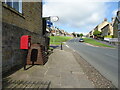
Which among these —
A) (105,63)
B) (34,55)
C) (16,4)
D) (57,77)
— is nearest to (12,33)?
(34,55)

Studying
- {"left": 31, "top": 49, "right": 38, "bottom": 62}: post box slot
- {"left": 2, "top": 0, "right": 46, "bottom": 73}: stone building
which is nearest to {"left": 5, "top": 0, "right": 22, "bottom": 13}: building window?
{"left": 2, "top": 0, "right": 46, "bottom": 73}: stone building

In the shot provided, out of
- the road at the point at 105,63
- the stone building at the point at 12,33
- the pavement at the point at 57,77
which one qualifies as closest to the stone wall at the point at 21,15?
the stone building at the point at 12,33

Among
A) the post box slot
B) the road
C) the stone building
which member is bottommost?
the road

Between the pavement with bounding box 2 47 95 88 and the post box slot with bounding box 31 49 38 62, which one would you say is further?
the post box slot with bounding box 31 49 38 62

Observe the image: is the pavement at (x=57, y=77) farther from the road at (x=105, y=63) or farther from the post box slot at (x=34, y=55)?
the road at (x=105, y=63)

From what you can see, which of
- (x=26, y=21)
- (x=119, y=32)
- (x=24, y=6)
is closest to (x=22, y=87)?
(x=26, y=21)

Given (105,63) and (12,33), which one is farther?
(105,63)

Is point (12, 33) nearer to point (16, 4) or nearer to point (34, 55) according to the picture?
point (34, 55)

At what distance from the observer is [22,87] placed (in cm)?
299

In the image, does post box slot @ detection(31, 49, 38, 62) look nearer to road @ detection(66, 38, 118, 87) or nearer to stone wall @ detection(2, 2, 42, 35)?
stone wall @ detection(2, 2, 42, 35)

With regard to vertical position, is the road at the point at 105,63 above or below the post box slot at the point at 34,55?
below

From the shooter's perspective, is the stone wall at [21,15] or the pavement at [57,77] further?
the stone wall at [21,15]

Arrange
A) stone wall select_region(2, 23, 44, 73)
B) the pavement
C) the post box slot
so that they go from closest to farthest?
the pavement, stone wall select_region(2, 23, 44, 73), the post box slot

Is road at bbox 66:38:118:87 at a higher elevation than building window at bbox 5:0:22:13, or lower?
lower
